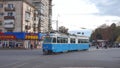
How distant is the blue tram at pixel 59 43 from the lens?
44938mm

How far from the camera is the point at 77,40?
59.4 meters

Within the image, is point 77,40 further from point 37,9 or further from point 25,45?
point 37,9

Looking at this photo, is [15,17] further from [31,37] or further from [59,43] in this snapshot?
[59,43]

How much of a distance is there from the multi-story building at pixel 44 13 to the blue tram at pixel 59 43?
49760mm

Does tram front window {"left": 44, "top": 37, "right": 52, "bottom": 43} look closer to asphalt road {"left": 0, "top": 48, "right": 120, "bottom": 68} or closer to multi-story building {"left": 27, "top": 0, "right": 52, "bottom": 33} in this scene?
asphalt road {"left": 0, "top": 48, "right": 120, "bottom": 68}

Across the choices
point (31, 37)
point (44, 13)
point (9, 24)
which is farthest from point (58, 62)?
A: point (44, 13)

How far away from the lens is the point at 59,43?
46969 mm

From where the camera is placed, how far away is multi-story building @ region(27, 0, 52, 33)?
378ft

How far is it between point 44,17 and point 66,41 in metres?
71.8

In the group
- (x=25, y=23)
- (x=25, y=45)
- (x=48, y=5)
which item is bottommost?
(x=25, y=45)

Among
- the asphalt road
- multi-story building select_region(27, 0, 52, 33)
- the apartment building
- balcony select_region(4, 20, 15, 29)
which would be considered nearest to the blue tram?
the asphalt road

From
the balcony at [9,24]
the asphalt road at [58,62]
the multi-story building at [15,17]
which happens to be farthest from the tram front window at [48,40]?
the balcony at [9,24]

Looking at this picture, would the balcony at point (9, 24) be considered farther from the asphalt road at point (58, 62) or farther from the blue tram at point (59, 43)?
the asphalt road at point (58, 62)

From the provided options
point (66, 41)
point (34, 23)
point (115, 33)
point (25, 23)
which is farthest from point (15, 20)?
point (115, 33)
